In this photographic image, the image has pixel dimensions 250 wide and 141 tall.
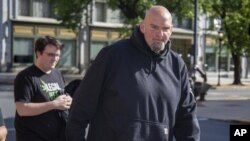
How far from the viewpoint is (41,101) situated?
4480 mm

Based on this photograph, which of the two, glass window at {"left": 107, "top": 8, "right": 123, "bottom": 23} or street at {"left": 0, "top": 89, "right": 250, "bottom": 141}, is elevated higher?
glass window at {"left": 107, "top": 8, "right": 123, "bottom": 23}

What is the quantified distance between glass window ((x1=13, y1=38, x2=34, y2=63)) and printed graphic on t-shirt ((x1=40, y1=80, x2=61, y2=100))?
3581cm

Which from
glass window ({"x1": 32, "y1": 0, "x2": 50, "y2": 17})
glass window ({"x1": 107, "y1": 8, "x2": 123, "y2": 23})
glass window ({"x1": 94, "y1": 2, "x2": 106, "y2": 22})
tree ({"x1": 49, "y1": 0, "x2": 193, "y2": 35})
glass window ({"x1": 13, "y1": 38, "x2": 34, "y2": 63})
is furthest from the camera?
glass window ({"x1": 107, "y1": 8, "x2": 123, "y2": 23})

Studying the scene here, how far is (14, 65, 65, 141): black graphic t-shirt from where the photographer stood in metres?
4.43

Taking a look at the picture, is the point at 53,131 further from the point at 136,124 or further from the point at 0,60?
the point at 0,60

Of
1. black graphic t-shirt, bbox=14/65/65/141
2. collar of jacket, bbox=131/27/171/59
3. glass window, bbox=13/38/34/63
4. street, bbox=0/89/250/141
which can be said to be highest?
collar of jacket, bbox=131/27/171/59

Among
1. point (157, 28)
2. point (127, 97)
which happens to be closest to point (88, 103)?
point (127, 97)

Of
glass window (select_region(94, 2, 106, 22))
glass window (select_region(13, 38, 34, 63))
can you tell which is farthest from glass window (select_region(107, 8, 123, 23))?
glass window (select_region(13, 38, 34, 63))

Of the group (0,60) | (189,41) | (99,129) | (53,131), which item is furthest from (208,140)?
(189,41)

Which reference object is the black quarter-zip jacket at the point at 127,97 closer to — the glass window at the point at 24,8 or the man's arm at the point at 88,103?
the man's arm at the point at 88,103

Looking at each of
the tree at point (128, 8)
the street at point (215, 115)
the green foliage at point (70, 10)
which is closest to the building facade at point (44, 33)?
the green foliage at point (70, 10)

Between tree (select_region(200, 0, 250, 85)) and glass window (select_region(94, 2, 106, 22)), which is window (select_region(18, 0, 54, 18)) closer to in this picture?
glass window (select_region(94, 2, 106, 22))

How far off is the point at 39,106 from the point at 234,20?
29.4 metres

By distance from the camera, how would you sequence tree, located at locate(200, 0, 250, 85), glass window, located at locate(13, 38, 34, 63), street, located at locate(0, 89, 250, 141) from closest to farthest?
street, located at locate(0, 89, 250, 141) < tree, located at locate(200, 0, 250, 85) < glass window, located at locate(13, 38, 34, 63)
